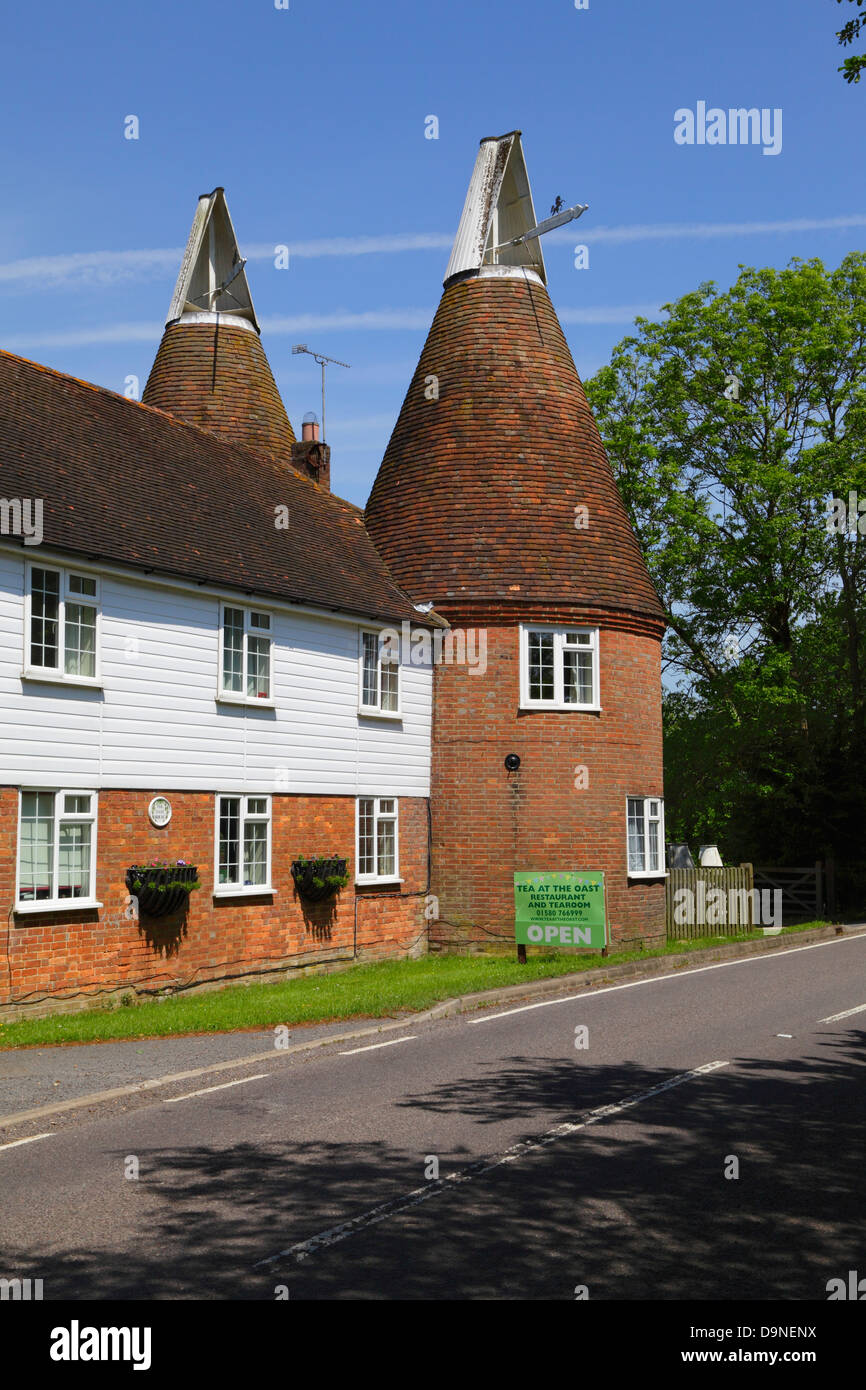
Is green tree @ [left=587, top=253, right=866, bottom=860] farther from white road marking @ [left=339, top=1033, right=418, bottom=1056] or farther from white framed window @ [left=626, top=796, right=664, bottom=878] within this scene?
white road marking @ [left=339, top=1033, right=418, bottom=1056]

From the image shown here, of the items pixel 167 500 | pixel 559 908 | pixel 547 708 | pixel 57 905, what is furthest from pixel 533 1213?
pixel 547 708

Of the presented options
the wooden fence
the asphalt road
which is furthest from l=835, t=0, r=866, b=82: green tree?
the wooden fence

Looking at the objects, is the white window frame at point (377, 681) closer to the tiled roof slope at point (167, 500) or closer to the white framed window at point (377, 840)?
the tiled roof slope at point (167, 500)

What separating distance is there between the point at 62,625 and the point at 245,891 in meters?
5.14

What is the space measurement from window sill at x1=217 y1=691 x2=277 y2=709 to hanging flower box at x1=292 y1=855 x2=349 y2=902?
8.39 ft

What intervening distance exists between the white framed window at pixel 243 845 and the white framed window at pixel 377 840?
2330mm

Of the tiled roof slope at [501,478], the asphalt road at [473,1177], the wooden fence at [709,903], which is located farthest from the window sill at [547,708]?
the asphalt road at [473,1177]

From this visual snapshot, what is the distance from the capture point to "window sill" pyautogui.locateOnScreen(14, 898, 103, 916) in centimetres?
1555

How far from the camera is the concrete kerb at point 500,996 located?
10.9 m

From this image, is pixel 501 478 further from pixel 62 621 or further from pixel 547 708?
pixel 62 621

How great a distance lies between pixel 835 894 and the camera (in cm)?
3262

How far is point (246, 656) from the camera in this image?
19.6 meters

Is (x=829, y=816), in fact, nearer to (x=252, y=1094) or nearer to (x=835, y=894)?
(x=835, y=894)
